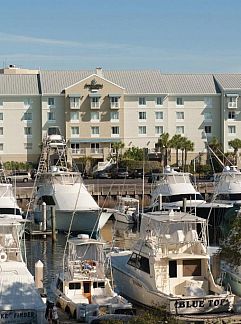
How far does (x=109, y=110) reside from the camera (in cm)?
10081

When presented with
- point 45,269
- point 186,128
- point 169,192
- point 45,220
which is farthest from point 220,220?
point 186,128

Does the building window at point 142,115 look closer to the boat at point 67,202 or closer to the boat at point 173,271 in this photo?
the boat at point 67,202

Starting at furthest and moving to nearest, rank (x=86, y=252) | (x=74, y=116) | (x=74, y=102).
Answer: (x=74, y=116), (x=74, y=102), (x=86, y=252)

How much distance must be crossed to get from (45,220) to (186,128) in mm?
49605

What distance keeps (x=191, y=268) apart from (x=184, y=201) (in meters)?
25.6

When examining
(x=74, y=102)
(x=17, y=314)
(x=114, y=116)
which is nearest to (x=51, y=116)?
(x=74, y=102)

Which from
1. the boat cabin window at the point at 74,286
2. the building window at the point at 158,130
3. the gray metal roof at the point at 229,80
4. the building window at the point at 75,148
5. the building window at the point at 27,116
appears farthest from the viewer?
the gray metal roof at the point at 229,80

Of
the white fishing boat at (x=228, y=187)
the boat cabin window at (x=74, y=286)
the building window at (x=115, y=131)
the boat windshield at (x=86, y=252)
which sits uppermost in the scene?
the building window at (x=115, y=131)

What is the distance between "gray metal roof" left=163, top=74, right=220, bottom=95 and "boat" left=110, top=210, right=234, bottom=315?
70417 millimetres

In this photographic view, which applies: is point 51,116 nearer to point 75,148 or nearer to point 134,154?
point 75,148

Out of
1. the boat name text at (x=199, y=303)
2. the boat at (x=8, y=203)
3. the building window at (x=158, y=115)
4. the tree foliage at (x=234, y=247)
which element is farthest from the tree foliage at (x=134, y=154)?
the tree foliage at (x=234, y=247)

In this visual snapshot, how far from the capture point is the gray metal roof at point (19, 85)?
100 m

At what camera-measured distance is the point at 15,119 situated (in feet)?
329

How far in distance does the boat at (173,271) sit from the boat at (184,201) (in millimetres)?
21954
